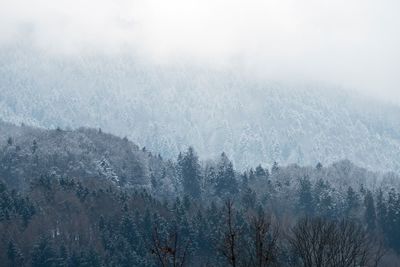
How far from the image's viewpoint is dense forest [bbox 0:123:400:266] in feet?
319

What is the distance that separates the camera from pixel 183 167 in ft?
538

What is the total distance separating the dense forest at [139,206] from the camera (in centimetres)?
9731

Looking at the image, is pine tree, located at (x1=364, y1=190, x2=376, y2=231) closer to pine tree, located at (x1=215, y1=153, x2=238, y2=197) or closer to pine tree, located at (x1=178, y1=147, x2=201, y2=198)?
pine tree, located at (x1=215, y1=153, x2=238, y2=197)

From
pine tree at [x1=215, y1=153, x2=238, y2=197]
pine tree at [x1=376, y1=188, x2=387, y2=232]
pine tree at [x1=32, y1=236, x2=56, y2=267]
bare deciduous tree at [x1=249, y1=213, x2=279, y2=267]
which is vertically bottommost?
bare deciduous tree at [x1=249, y1=213, x2=279, y2=267]

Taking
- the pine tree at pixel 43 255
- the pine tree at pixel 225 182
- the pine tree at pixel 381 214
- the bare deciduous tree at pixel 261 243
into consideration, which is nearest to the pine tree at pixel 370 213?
the pine tree at pixel 381 214

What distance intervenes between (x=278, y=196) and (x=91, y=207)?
44.1 meters

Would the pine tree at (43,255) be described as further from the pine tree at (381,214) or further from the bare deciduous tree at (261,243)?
the bare deciduous tree at (261,243)

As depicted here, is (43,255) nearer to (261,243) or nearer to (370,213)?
(370,213)

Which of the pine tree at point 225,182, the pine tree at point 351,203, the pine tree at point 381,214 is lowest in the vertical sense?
the pine tree at point 381,214

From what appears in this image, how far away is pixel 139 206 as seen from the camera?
12356 centimetres

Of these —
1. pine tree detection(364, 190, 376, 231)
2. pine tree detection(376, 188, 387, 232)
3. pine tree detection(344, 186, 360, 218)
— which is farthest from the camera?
pine tree detection(344, 186, 360, 218)

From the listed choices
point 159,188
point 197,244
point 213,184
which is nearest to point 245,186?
point 213,184

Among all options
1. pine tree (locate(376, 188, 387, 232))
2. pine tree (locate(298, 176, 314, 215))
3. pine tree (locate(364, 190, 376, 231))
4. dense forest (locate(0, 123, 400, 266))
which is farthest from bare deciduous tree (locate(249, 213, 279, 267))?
pine tree (locate(298, 176, 314, 215))

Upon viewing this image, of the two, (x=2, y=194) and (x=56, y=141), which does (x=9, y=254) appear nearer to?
(x=2, y=194)
